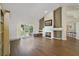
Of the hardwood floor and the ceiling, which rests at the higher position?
the ceiling

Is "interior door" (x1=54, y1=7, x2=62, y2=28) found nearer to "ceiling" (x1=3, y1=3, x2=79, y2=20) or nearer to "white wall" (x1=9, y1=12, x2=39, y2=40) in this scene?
"ceiling" (x1=3, y1=3, x2=79, y2=20)

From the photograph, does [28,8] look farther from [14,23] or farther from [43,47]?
[43,47]

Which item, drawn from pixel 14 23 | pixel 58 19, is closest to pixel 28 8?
pixel 14 23

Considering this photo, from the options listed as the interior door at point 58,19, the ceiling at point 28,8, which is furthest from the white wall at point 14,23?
the interior door at point 58,19

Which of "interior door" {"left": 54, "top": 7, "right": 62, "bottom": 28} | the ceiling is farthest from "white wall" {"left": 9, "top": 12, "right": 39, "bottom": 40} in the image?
"interior door" {"left": 54, "top": 7, "right": 62, "bottom": 28}

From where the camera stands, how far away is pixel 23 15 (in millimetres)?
2979

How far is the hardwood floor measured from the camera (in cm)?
289

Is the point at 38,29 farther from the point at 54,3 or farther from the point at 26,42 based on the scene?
the point at 54,3

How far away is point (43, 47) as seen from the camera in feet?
9.86

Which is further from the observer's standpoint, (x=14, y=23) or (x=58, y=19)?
(x=58, y=19)

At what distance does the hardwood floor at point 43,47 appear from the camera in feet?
9.49

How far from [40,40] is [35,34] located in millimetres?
148

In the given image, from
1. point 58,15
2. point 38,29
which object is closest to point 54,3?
point 58,15

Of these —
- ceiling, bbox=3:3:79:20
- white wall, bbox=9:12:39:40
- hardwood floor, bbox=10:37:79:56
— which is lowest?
hardwood floor, bbox=10:37:79:56
